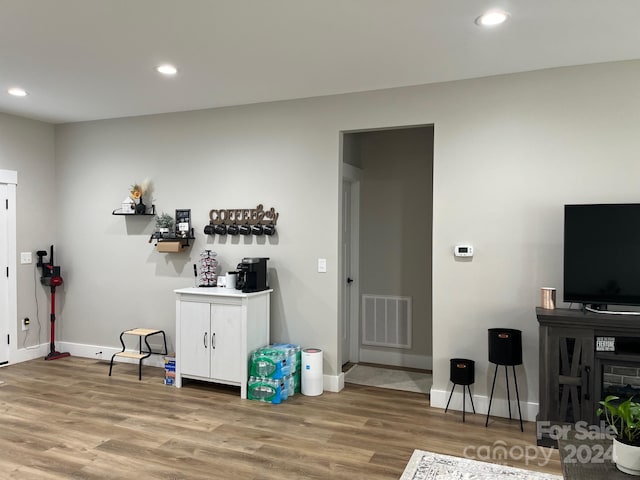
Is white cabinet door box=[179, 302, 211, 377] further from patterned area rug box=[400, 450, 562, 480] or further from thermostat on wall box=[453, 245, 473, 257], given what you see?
thermostat on wall box=[453, 245, 473, 257]

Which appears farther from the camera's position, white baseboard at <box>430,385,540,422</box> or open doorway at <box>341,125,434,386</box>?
open doorway at <box>341,125,434,386</box>

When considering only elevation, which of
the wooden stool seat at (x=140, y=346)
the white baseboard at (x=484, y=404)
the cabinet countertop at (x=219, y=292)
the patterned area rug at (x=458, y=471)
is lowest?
the patterned area rug at (x=458, y=471)

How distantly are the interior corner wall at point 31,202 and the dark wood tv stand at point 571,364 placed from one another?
538 centimetres

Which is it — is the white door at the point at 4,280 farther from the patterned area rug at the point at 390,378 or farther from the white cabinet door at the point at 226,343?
the patterned area rug at the point at 390,378

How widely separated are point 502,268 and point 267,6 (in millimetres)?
2636

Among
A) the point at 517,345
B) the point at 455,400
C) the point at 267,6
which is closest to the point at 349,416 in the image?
the point at 455,400

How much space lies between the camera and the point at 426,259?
524cm

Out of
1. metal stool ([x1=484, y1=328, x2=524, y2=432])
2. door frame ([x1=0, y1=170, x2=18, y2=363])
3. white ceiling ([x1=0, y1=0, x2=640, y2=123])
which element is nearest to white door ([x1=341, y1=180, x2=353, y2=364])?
white ceiling ([x1=0, y1=0, x2=640, y2=123])

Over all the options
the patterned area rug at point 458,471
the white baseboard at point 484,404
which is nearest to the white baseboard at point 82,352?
the white baseboard at point 484,404

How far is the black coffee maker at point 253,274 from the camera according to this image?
443 cm

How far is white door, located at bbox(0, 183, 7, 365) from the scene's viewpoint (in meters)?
5.26

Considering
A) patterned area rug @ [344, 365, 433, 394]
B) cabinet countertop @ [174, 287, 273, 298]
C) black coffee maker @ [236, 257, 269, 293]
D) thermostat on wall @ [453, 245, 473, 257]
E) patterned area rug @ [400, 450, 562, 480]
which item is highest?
thermostat on wall @ [453, 245, 473, 257]

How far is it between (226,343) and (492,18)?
10.9ft

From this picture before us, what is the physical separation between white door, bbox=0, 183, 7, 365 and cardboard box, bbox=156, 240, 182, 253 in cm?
181
